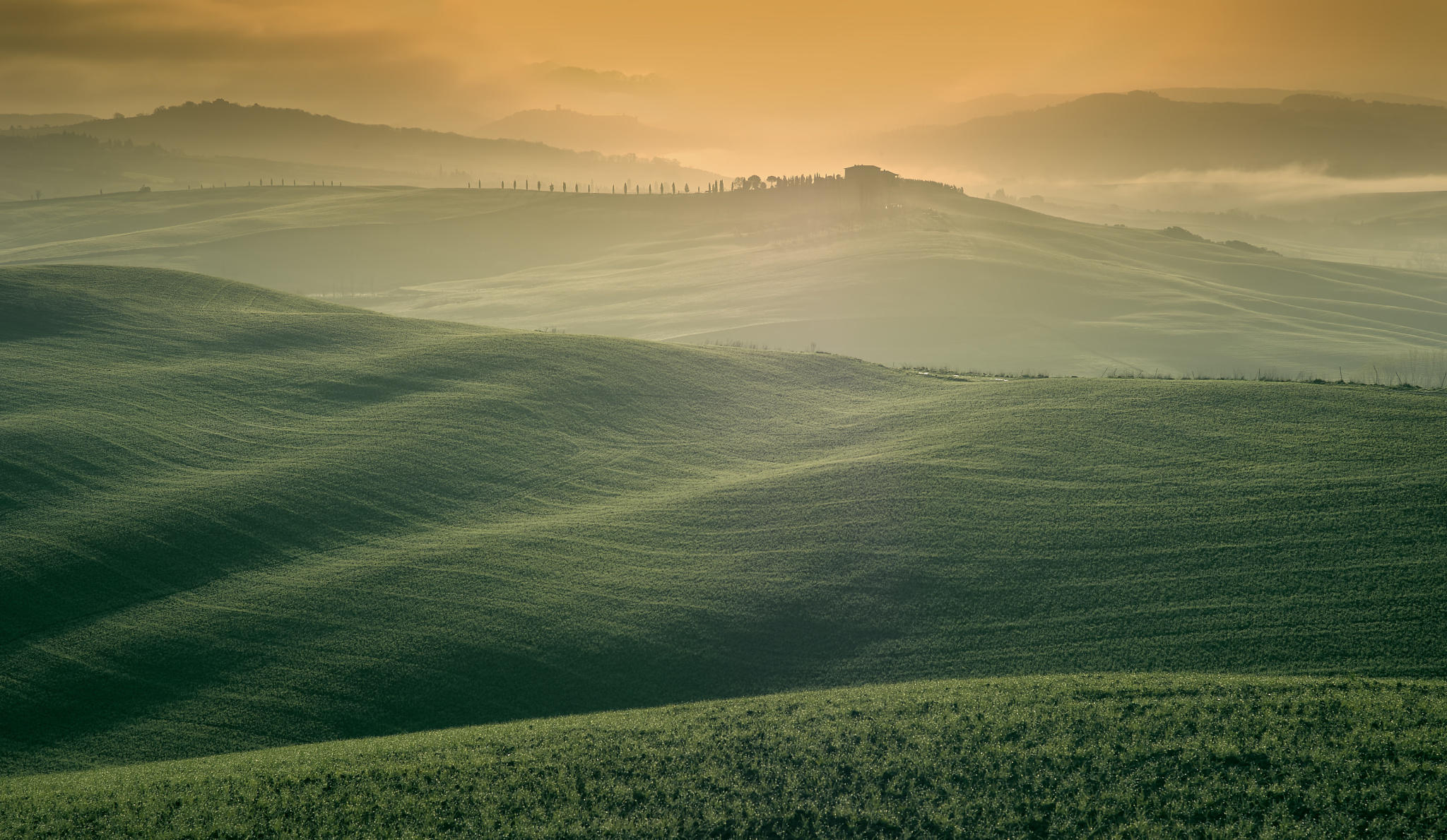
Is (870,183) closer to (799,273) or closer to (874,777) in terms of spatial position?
(799,273)

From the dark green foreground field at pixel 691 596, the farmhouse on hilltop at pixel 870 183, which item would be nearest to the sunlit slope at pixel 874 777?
the dark green foreground field at pixel 691 596

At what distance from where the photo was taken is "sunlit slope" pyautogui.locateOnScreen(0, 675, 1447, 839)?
32.4 ft

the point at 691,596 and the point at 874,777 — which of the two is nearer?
the point at 874,777

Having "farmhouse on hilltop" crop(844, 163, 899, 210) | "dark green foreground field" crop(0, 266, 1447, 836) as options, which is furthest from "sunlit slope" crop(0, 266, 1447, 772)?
"farmhouse on hilltop" crop(844, 163, 899, 210)

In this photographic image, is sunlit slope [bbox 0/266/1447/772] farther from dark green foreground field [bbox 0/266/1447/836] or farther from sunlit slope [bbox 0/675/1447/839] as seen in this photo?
sunlit slope [bbox 0/675/1447/839]

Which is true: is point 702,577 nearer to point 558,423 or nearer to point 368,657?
point 368,657

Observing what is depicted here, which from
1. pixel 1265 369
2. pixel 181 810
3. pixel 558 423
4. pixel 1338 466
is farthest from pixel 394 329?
pixel 1265 369

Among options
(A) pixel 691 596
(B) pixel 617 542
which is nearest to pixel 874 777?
(A) pixel 691 596

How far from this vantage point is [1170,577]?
16688mm

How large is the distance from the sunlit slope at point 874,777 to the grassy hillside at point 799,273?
2070 inches

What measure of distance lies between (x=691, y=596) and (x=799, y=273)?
78.5 m

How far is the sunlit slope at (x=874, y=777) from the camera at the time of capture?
32.4ft

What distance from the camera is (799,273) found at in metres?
93.0

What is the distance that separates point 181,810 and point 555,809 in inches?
175
